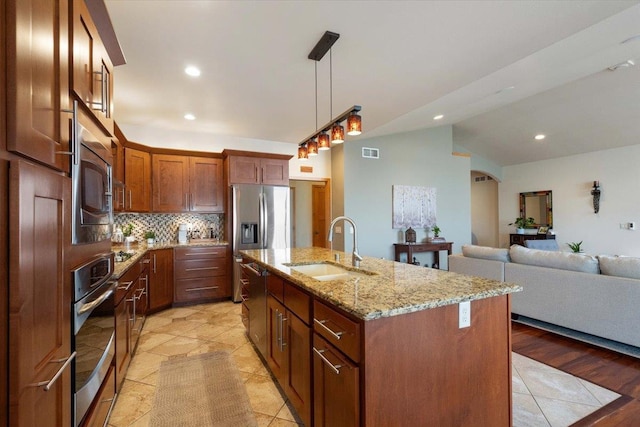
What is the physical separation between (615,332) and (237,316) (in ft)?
13.0

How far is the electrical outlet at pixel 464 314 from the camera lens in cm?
133

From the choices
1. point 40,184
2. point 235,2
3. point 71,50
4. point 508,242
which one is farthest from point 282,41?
point 508,242

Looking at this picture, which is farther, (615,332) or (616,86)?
(616,86)

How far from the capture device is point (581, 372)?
2344 mm

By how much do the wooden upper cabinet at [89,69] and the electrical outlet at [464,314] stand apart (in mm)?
1898

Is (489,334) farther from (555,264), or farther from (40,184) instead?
(555,264)

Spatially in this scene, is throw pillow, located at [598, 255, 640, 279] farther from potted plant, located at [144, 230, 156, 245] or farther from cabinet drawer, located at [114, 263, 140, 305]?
potted plant, located at [144, 230, 156, 245]

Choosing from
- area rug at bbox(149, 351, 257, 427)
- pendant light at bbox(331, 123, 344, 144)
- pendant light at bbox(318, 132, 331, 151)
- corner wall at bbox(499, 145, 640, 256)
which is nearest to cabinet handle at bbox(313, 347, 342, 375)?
area rug at bbox(149, 351, 257, 427)

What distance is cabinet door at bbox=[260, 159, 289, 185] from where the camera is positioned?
15.2 ft

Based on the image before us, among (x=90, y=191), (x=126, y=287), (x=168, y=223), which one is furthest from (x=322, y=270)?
(x=168, y=223)

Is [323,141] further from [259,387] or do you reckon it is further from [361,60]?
[259,387]

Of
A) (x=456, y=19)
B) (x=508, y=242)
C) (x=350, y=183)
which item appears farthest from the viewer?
(x=508, y=242)

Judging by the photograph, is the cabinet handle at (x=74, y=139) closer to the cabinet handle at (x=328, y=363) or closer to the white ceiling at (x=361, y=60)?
the white ceiling at (x=361, y=60)

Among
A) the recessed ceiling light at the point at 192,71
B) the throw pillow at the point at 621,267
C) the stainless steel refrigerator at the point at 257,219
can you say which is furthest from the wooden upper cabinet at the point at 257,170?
the throw pillow at the point at 621,267
